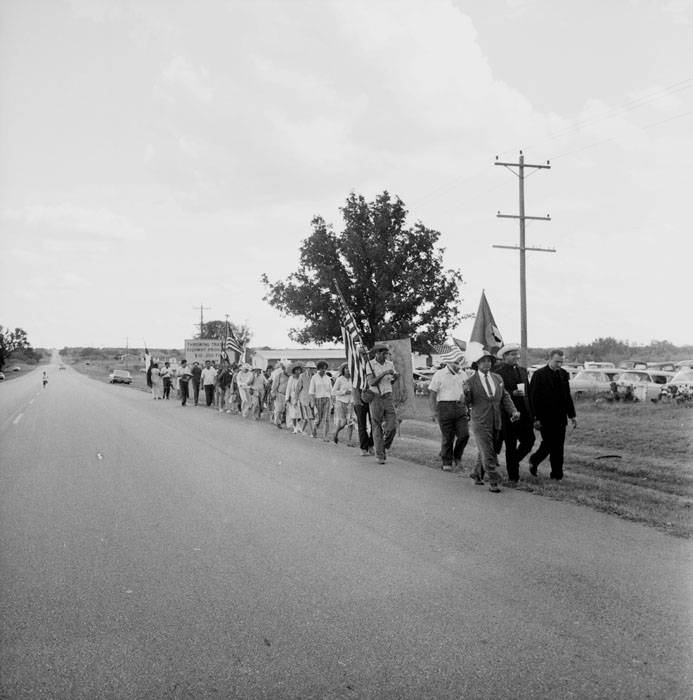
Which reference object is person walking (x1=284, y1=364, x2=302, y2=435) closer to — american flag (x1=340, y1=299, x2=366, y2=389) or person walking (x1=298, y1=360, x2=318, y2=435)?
person walking (x1=298, y1=360, x2=318, y2=435)

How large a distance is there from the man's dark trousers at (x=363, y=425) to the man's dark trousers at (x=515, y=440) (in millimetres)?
3520

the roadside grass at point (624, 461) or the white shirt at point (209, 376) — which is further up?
the white shirt at point (209, 376)

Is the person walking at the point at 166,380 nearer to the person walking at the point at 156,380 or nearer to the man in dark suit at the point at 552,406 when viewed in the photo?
the person walking at the point at 156,380

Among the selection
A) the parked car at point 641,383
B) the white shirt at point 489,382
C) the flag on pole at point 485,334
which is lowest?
the parked car at point 641,383

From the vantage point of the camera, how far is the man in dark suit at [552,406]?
9773mm

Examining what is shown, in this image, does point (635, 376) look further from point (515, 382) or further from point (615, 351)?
point (615, 351)

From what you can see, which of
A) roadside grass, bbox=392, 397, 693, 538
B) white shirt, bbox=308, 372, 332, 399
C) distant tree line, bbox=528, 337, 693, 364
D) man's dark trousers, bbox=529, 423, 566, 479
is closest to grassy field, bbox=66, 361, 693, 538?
roadside grass, bbox=392, 397, 693, 538

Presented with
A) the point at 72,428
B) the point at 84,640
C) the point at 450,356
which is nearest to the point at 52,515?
the point at 84,640

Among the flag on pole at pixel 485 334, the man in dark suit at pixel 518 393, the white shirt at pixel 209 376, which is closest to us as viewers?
the man in dark suit at pixel 518 393

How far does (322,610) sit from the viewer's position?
455 cm

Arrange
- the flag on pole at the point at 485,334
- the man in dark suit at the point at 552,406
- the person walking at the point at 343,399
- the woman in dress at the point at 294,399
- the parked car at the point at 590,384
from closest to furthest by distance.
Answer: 1. the man in dark suit at the point at 552,406
2. the flag on pole at the point at 485,334
3. the person walking at the point at 343,399
4. the woman in dress at the point at 294,399
5. the parked car at the point at 590,384

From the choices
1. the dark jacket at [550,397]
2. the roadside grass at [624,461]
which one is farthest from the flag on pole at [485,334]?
the dark jacket at [550,397]

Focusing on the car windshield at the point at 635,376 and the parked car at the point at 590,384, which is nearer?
the parked car at the point at 590,384

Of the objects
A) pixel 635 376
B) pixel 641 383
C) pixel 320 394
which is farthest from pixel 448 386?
pixel 635 376
